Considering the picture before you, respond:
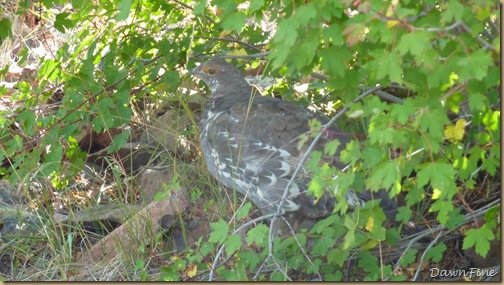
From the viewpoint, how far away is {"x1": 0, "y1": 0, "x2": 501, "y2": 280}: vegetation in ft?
10.6

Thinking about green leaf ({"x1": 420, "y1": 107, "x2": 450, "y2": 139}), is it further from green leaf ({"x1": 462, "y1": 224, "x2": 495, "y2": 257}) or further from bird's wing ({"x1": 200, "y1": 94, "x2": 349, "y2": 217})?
bird's wing ({"x1": 200, "y1": 94, "x2": 349, "y2": 217})

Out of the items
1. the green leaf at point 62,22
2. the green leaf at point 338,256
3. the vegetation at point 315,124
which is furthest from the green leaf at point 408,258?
the green leaf at point 62,22

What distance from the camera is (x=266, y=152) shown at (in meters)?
5.11

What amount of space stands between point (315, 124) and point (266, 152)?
1.20 meters

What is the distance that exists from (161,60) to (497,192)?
2332mm

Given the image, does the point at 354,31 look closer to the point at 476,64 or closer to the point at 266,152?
the point at 476,64

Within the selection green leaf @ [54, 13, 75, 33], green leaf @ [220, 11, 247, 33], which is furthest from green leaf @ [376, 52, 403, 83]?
green leaf @ [54, 13, 75, 33]

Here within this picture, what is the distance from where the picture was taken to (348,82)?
12.4ft

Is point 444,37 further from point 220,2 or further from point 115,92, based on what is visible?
point 115,92

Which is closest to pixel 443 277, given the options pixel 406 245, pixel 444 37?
pixel 406 245

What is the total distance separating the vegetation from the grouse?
0.60 ft

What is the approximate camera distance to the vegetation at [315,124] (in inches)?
128

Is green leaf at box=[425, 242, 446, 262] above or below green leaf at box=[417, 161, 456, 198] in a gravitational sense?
below

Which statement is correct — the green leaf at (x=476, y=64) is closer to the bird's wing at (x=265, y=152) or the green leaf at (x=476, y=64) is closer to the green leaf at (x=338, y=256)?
the green leaf at (x=338, y=256)
